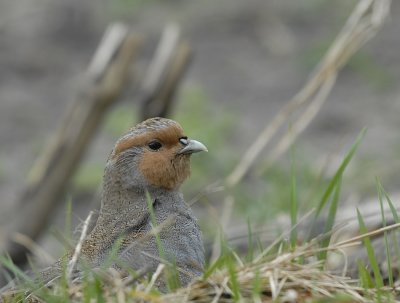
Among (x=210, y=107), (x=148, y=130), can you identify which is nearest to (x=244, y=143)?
(x=210, y=107)

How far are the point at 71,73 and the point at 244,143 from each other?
7.45ft

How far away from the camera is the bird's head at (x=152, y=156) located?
486 cm

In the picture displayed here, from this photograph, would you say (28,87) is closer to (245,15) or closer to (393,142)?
(245,15)

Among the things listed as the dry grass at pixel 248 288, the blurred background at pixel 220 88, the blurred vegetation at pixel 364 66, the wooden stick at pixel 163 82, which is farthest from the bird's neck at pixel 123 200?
the blurred vegetation at pixel 364 66

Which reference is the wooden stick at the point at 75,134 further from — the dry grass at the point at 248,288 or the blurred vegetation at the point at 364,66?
the dry grass at the point at 248,288

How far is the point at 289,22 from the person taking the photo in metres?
11.1

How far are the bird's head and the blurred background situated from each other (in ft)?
8.65

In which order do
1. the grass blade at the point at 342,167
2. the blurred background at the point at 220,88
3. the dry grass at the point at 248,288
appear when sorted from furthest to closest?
1. the blurred background at the point at 220,88
2. the grass blade at the point at 342,167
3. the dry grass at the point at 248,288

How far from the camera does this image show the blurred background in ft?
27.9

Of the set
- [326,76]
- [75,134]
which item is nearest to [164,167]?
[326,76]

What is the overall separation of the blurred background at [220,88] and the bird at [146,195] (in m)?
2.66

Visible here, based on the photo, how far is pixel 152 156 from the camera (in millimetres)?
4898

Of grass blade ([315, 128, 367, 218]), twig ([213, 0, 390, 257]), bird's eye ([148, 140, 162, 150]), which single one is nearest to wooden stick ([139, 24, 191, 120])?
twig ([213, 0, 390, 257])

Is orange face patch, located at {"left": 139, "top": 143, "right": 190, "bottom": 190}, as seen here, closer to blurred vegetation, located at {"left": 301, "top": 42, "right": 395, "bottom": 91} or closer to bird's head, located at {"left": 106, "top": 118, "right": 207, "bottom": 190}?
bird's head, located at {"left": 106, "top": 118, "right": 207, "bottom": 190}
